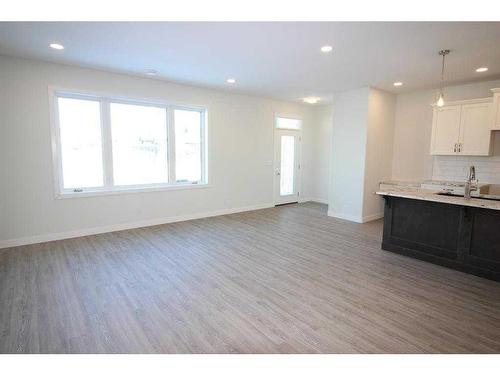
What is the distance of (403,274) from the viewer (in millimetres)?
3502

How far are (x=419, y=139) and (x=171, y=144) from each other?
17.7 ft

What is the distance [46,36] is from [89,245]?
292 centimetres

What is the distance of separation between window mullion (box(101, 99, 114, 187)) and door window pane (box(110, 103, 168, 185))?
0.25ft

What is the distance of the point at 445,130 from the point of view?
5.39 meters

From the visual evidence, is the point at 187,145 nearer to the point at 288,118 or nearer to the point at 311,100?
the point at 288,118

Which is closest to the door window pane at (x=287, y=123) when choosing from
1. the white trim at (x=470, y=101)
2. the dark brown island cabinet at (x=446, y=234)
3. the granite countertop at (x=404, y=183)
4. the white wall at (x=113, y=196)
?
the white wall at (x=113, y=196)

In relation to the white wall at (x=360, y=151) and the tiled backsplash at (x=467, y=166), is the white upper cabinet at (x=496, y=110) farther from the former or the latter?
the white wall at (x=360, y=151)

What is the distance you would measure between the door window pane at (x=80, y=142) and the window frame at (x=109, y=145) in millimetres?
74

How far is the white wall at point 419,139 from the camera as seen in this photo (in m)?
5.55

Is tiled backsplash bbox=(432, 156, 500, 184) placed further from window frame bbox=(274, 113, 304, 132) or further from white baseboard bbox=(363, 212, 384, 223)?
window frame bbox=(274, 113, 304, 132)

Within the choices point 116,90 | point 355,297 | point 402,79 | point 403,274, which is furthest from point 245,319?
point 402,79

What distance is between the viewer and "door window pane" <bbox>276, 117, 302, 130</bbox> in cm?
757

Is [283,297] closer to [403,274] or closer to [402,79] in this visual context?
[403,274]

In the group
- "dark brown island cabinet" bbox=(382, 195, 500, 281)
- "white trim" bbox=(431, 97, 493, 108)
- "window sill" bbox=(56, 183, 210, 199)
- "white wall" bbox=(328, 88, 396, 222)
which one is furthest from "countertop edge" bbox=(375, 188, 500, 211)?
"window sill" bbox=(56, 183, 210, 199)
